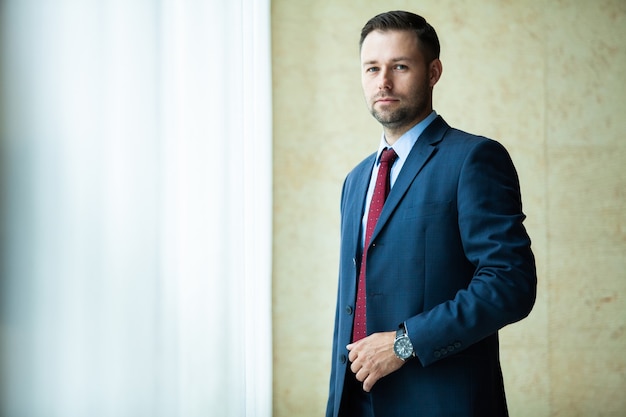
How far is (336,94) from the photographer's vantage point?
2.88 metres

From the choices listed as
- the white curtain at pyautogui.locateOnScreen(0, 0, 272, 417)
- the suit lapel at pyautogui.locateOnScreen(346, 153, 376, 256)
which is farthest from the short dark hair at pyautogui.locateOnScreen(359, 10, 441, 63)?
the white curtain at pyautogui.locateOnScreen(0, 0, 272, 417)

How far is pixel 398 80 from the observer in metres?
1.43

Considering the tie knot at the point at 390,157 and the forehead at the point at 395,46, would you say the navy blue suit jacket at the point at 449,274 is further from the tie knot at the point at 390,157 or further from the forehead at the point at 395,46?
the forehead at the point at 395,46

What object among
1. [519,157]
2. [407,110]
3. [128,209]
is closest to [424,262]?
[407,110]

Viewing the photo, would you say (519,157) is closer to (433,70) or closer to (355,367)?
(433,70)

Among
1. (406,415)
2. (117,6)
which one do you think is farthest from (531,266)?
(117,6)

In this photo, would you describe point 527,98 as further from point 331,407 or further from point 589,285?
point 331,407

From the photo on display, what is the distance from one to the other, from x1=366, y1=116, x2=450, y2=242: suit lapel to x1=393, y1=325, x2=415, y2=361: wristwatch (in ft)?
0.83

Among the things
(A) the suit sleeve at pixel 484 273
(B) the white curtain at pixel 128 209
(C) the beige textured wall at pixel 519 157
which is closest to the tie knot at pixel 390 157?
(A) the suit sleeve at pixel 484 273

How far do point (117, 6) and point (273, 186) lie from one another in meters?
1.17

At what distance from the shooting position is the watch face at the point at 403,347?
4.01 ft

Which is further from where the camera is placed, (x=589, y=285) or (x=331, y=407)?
(x=589, y=285)

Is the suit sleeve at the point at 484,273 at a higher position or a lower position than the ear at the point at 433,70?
lower

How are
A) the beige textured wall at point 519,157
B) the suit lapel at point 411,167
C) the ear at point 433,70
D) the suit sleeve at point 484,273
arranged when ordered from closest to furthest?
the suit sleeve at point 484,273 < the suit lapel at point 411,167 < the ear at point 433,70 < the beige textured wall at point 519,157
